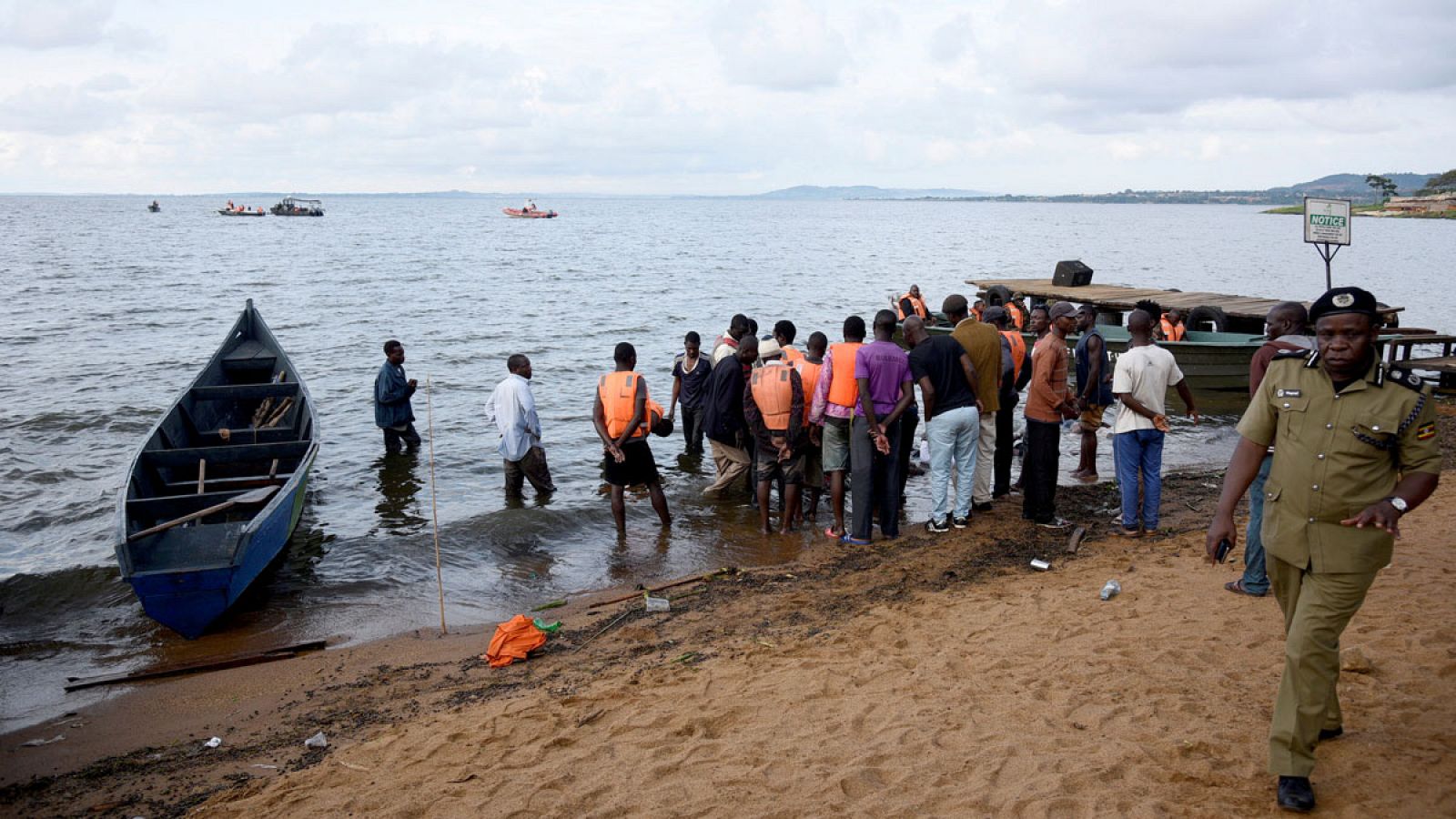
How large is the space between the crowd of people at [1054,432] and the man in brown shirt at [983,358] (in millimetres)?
19

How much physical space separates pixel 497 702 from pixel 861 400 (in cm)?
408

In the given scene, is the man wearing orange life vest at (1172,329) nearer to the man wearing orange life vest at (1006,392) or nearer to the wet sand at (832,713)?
the man wearing orange life vest at (1006,392)

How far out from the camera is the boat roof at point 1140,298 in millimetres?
21641

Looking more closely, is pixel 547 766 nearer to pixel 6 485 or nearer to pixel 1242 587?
pixel 1242 587

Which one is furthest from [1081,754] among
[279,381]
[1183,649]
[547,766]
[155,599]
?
[279,381]

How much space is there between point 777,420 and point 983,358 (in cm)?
202

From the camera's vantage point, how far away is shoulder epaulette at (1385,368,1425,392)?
3738 mm

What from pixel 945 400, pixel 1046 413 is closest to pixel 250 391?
pixel 945 400

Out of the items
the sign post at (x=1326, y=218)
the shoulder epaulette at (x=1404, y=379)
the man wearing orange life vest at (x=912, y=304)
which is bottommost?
the man wearing orange life vest at (x=912, y=304)

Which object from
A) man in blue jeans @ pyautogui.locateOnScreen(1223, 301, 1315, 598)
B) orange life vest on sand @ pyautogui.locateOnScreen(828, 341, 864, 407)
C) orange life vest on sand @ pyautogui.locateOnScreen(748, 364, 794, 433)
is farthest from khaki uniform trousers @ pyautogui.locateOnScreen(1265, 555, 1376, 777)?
orange life vest on sand @ pyautogui.locateOnScreen(748, 364, 794, 433)

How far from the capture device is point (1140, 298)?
23781 millimetres

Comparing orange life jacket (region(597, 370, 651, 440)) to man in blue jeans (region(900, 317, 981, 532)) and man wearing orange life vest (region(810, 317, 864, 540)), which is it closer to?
man wearing orange life vest (region(810, 317, 864, 540))

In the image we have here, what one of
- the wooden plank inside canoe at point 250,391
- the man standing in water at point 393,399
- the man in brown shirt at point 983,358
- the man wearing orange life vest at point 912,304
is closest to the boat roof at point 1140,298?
the man wearing orange life vest at point 912,304

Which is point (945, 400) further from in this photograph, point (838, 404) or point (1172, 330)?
point (1172, 330)
